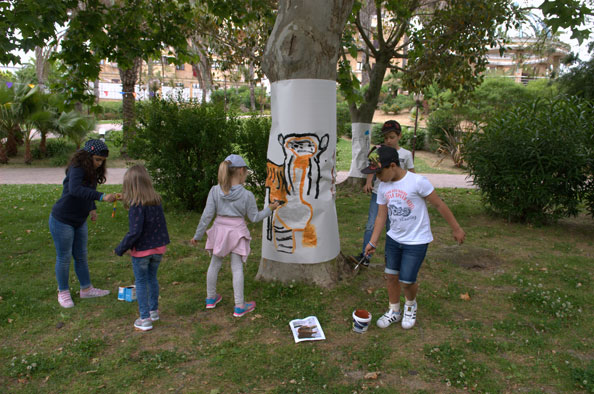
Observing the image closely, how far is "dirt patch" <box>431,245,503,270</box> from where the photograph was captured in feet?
19.6

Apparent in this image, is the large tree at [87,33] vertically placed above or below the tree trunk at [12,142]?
above

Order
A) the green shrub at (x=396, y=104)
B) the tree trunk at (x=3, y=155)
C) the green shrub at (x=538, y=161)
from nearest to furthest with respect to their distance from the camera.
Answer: the green shrub at (x=538, y=161), the tree trunk at (x=3, y=155), the green shrub at (x=396, y=104)

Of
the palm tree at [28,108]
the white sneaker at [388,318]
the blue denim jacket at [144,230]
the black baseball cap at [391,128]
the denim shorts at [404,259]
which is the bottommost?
the white sneaker at [388,318]

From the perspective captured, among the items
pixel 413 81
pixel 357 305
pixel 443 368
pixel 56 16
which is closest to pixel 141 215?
pixel 357 305

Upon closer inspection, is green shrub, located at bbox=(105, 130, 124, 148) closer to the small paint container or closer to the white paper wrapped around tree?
the small paint container

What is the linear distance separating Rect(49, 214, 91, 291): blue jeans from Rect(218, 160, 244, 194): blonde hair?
66.5 inches

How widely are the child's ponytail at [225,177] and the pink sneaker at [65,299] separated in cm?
210

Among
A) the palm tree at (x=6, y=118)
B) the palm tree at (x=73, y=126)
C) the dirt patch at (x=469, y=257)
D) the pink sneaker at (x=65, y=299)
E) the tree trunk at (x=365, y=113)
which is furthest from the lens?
the palm tree at (x=73, y=126)

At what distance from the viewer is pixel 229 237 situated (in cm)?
408

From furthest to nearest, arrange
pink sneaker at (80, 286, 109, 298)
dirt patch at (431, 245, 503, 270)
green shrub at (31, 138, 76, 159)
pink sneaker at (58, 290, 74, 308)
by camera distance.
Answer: green shrub at (31, 138, 76, 159) → dirt patch at (431, 245, 503, 270) → pink sneaker at (80, 286, 109, 298) → pink sneaker at (58, 290, 74, 308)

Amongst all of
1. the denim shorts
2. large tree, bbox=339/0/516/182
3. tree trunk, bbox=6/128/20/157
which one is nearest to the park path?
tree trunk, bbox=6/128/20/157

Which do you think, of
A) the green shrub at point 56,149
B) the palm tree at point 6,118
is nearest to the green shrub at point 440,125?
Result: the green shrub at point 56,149

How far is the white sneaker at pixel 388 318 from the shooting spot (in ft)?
13.1

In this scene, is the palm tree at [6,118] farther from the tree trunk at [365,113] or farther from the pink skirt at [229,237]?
the pink skirt at [229,237]
